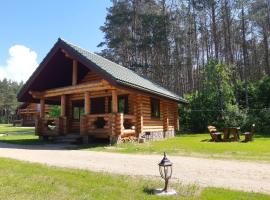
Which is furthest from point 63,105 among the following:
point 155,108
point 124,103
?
point 155,108

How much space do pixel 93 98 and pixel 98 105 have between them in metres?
0.61

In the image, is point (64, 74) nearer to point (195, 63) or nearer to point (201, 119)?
point (201, 119)

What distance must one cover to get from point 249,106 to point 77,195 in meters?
24.6

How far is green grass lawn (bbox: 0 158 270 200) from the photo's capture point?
569cm

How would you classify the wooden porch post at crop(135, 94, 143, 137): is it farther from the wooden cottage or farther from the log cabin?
the wooden cottage

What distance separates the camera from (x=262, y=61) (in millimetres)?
41781

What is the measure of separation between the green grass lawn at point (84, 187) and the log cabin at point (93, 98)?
822 centimetres

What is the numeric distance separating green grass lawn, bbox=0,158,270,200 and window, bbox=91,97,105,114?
12.8 m

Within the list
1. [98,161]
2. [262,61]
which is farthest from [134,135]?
[262,61]

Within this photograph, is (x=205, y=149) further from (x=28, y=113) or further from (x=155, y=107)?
(x=28, y=113)

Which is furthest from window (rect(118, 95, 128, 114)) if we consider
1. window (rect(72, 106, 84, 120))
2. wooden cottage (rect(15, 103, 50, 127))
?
wooden cottage (rect(15, 103, 50, 127))

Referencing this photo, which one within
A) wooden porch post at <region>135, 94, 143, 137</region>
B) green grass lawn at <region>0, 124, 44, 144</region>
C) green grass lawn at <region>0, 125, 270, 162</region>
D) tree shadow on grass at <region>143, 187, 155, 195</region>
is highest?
wooden porch post at <region>135, 94, 143, 137</region>

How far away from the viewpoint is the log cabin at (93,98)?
53.2 ft

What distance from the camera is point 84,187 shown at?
6.33m
